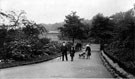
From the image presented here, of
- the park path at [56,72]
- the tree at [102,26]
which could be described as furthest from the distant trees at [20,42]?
the tree at [102,26]

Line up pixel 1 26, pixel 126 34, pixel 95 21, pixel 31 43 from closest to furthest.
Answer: pixel 126 34
pixel 31 43
pixel 1 26
pixel 95 21

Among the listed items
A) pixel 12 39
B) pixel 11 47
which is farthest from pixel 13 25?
pixel 11 47

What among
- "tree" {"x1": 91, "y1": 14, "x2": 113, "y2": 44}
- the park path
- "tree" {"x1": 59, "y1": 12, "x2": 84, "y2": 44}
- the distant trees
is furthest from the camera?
"tree" {"x1": 59, "y1": 12, "x2": 84, "y2": 44}

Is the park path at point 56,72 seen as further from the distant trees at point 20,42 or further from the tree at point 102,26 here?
the tree at point 102,26

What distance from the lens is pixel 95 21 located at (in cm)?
5394

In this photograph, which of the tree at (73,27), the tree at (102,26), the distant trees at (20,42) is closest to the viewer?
the distant trees at (20,42)

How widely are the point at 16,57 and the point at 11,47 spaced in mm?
1392

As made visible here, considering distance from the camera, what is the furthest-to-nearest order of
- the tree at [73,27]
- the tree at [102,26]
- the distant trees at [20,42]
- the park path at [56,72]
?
the tree at [73,27], the tree at [102,26], the distant trees at [20,42], the park path at [56,72]

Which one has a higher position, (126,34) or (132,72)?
(126,34)

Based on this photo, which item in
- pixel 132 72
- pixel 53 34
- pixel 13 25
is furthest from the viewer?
pixel 53 34

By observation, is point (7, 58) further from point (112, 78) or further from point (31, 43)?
point (112, 78)

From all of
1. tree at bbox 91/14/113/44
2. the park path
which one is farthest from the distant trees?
tree at bbox 91/14/113/44

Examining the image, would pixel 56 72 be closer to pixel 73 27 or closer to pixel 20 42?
pixel 20 42

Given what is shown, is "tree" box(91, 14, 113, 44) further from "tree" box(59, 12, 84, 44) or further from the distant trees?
the distant trees
